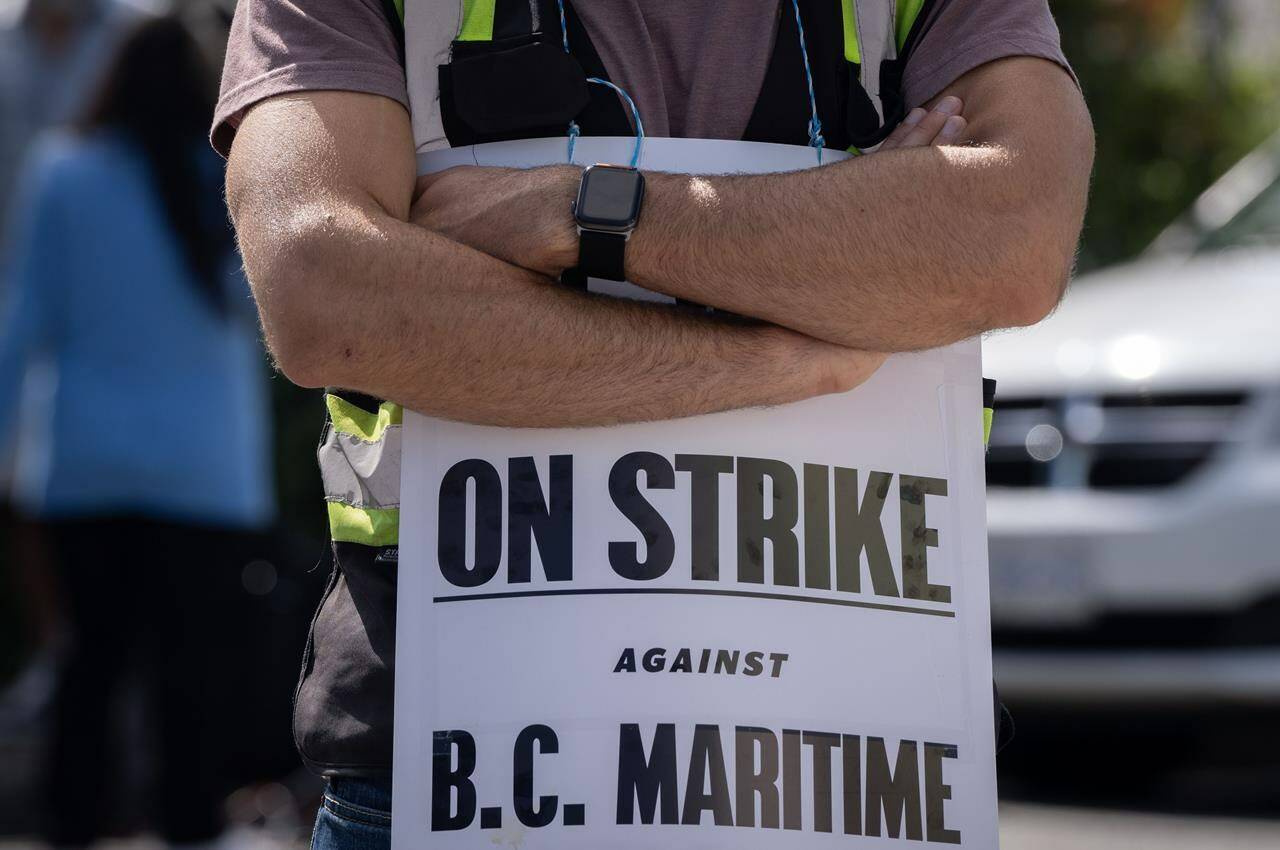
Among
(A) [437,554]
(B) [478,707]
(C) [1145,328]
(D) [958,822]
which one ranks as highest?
(C) [1145,328]

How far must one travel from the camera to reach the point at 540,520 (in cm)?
193

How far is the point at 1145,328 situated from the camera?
5.70 metres

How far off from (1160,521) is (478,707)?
376 centimetres

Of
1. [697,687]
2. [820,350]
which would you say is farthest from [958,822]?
[820,350]

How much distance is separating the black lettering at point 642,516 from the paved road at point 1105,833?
3.14 m

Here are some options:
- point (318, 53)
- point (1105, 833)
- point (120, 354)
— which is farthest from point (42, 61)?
point (318, 53)

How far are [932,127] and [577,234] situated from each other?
17.9 inches

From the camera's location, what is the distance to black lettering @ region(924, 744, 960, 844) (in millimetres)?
1922

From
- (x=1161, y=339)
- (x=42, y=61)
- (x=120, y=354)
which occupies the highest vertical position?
(x=42, y=61)

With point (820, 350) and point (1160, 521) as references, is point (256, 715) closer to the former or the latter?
point (1160, 521)

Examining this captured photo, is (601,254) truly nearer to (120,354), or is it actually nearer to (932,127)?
(932,127)

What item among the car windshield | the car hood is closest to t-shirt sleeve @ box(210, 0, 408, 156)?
the car hood

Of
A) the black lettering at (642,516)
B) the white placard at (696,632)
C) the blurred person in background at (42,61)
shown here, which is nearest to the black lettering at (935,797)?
the white placard at (696,632)

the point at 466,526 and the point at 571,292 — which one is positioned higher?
the point at 571,292
